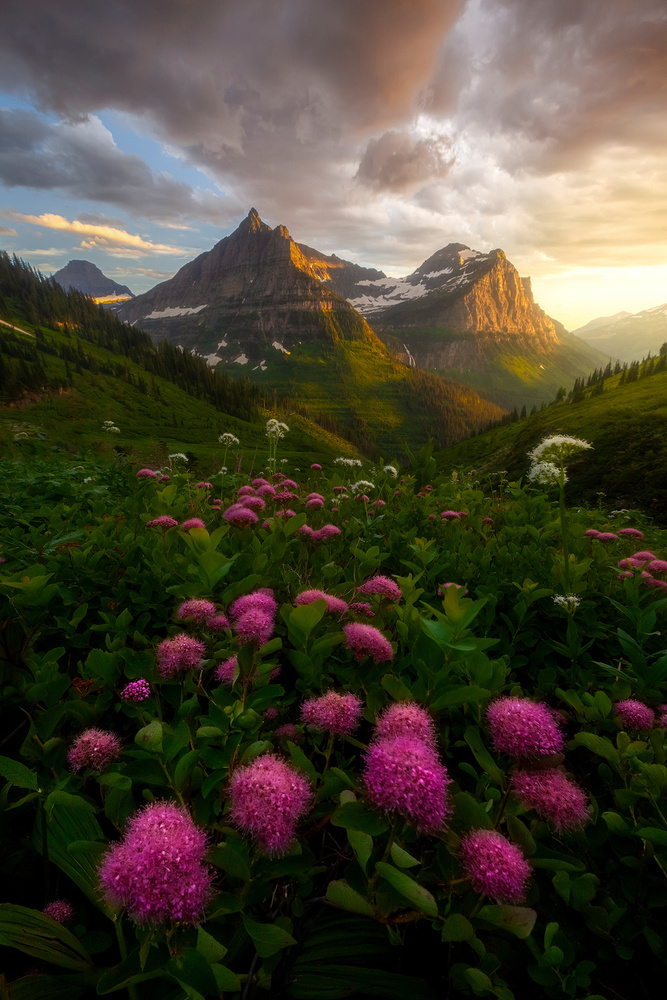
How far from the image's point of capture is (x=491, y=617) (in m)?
3.03

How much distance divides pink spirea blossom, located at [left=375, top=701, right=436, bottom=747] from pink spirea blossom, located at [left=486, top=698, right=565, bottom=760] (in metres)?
0.26

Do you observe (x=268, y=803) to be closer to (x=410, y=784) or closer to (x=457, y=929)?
(x=410, y=784)

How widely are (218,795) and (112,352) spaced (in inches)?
6539

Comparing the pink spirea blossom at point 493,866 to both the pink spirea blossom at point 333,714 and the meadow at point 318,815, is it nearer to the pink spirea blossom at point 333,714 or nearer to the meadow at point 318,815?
the meadow at point 318,815

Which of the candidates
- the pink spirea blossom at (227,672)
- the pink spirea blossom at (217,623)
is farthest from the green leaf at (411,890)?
the pink spirea blossom at (217,623)

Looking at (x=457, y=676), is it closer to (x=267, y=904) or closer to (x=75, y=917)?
(x=267, y=904)

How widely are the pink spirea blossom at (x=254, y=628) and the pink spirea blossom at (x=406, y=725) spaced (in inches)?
28.2

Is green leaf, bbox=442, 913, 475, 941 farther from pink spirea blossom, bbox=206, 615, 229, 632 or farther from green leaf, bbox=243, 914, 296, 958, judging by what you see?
pink spirea blossom, bbox=206, 615, 229, 632

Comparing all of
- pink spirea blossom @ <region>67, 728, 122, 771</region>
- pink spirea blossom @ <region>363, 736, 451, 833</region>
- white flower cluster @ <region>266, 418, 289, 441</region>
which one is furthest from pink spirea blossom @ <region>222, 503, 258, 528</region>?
white flower cluster @ <region>266, 418, 289, 441</region>

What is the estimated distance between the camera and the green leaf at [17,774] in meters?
1.43

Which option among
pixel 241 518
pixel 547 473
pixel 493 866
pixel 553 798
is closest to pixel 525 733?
pixel 553 798

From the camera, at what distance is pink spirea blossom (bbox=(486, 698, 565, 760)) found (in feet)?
5.00

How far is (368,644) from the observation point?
205 centimetres

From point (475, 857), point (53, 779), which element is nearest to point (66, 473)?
point (53, 779)
